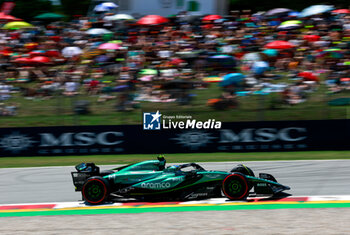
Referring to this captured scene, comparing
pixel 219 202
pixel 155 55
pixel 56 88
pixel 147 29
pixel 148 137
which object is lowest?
pixel 219 202

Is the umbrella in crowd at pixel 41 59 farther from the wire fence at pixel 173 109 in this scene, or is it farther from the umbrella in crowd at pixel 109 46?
the wire fence at pixel 173 109

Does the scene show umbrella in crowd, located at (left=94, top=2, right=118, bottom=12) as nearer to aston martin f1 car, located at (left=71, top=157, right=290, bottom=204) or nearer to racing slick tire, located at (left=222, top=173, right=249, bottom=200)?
aston martin f1 car, located at (left=71, top=157, right=290, bottom=204)

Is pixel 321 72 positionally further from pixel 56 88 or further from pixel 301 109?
pixel 56 88

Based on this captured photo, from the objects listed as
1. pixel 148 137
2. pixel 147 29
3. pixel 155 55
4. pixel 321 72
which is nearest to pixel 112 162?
pixel 148 137

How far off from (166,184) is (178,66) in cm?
1054

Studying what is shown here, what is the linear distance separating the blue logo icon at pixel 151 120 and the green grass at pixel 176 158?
91 cm

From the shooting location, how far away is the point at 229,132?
14.9 meters

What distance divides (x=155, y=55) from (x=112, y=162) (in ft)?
22.3

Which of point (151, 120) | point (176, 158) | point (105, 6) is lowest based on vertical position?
point (176, 158)

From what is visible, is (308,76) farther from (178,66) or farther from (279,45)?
(178,66)

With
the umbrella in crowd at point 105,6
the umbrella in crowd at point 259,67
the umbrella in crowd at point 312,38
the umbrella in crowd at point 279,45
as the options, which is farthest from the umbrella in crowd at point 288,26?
the umbrella in crowd at point 105,6

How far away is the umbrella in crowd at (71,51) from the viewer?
20.1 meters

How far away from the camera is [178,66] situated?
1820 cm

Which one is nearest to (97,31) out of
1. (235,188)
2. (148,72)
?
(148,72)
